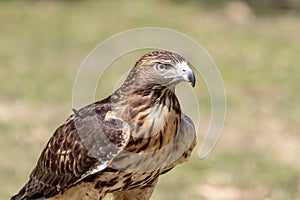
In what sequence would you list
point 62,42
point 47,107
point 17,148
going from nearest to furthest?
point 17,148
point 47,107
point 62,42

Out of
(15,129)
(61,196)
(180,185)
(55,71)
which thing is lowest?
(61,196)

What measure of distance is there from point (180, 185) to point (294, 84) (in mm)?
5045

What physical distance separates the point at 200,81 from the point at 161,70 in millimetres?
7451

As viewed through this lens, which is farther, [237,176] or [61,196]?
[237,176]

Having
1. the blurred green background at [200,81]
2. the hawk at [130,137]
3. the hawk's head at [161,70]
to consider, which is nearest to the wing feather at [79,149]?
the hawk at [130,137]

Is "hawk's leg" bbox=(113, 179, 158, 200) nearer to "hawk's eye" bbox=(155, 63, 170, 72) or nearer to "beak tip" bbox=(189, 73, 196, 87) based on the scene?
"hawk's eye" bbox=(155, 63, 170, 72)

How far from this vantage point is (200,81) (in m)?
13.1

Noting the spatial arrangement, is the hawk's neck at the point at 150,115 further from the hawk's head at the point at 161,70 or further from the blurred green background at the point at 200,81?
the blurred green background at the point at 200,81

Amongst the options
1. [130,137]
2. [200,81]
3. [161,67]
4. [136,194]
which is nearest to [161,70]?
[161,67]

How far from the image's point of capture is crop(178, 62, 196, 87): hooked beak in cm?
550

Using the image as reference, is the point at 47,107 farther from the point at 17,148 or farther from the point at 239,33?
the point at 239,33

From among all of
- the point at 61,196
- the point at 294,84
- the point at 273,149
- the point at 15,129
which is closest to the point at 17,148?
the point at 15,129

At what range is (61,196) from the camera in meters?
6.18

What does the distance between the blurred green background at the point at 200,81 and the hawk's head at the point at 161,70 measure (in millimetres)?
2630
